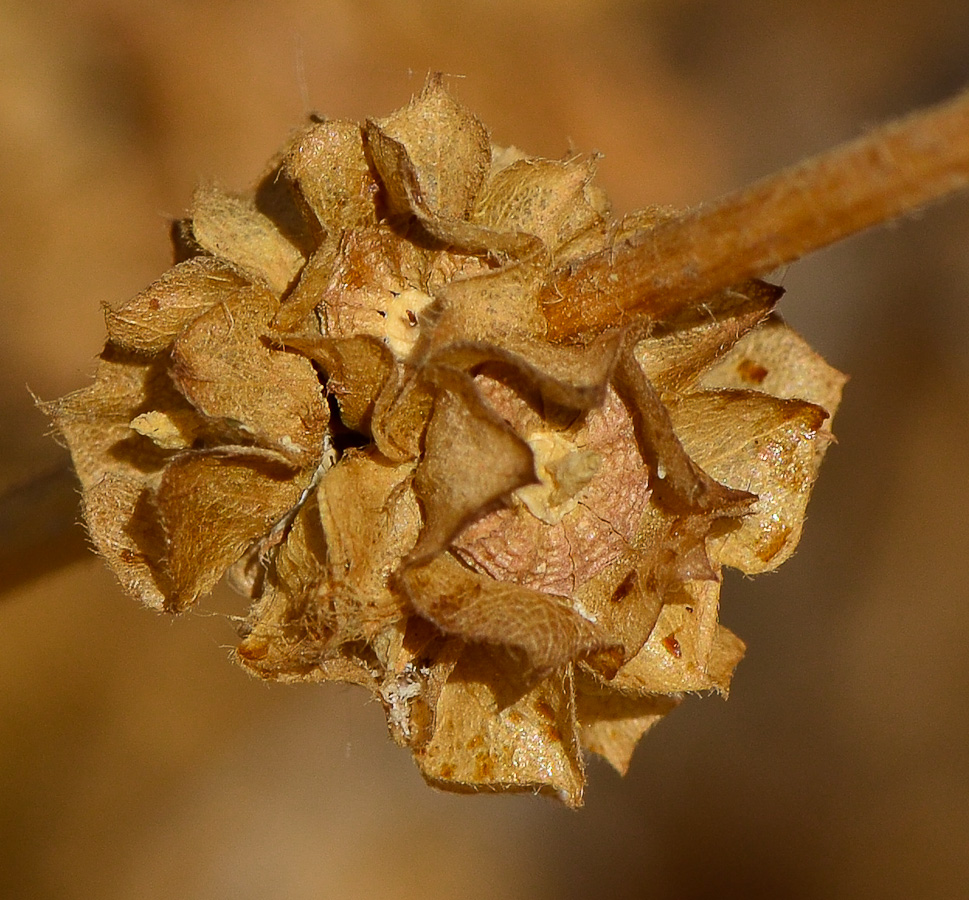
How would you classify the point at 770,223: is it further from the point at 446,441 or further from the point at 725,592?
the point at 725,592

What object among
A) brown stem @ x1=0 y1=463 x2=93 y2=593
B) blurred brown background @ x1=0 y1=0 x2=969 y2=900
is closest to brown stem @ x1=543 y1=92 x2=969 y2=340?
brown stem @ x1=0 y1=463 x2=93 y2=593

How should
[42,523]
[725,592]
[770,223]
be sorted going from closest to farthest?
[770,223] < [42,523] < [725,592]

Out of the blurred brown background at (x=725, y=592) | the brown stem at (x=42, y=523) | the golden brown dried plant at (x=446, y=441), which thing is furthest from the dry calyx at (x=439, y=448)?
the blurred brown background at (x=725, y=592)

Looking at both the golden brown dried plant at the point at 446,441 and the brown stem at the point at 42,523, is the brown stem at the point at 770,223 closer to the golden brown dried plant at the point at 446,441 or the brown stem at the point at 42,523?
the golden brown dried plant at the point at 446,441

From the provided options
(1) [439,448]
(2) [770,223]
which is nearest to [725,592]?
(1) [439,448]

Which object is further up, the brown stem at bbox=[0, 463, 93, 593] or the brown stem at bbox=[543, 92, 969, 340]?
the brown stem at bbox=[543, 92, 969, 340]

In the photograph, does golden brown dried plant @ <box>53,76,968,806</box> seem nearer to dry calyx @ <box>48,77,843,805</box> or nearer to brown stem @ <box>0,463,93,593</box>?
dry calyx @ <box>48,77,843,805</box>
